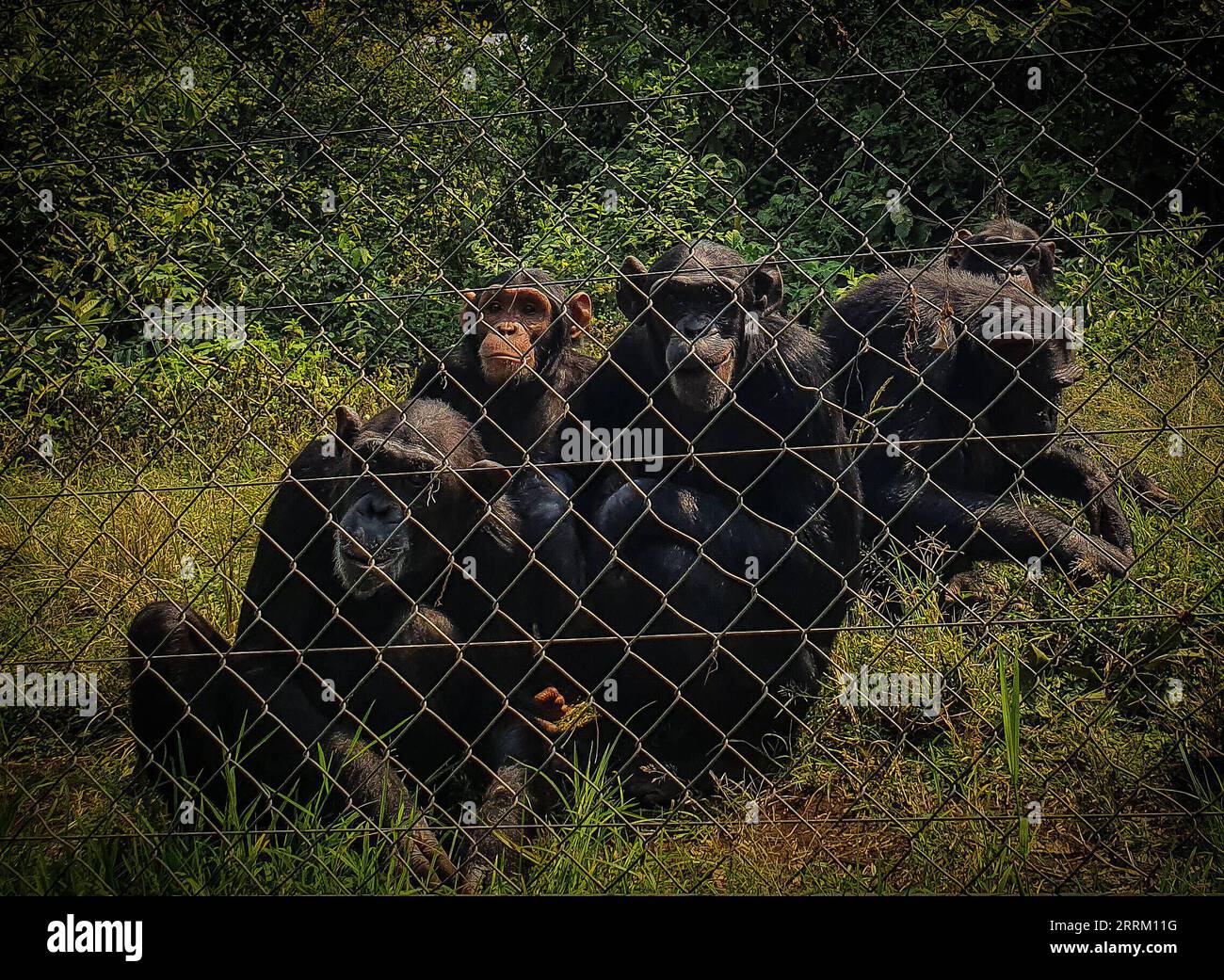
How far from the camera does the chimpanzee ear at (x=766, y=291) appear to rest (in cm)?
331

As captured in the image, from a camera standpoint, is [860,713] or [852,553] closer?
[860,713]

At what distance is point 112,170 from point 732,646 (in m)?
3.79

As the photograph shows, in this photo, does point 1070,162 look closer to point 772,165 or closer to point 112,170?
point 772,165

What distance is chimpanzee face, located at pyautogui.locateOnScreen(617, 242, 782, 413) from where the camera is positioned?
316cm

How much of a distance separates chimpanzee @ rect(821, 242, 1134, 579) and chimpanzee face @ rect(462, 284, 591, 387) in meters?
0.89

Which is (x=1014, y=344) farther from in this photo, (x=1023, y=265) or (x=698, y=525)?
(x=698, y=525)

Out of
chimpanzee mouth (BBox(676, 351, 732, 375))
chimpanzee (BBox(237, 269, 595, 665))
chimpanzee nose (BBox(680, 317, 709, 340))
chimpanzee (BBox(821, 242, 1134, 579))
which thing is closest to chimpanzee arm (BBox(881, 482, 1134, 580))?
chimpanzee (BBox(821, 242, 1134, 579))

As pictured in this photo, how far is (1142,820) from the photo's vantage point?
7.36ft

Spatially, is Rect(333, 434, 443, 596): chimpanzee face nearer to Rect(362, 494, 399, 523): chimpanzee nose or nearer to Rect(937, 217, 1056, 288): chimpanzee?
Rect(362, 494, 399, 523): chimpanzee nose

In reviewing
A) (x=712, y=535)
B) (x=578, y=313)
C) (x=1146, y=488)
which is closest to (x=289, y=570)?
(x=712, y=535)

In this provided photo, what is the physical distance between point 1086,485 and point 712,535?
1464 mm

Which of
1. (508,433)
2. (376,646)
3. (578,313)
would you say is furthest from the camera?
(578,313)

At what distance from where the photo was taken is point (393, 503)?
2.77 meters
